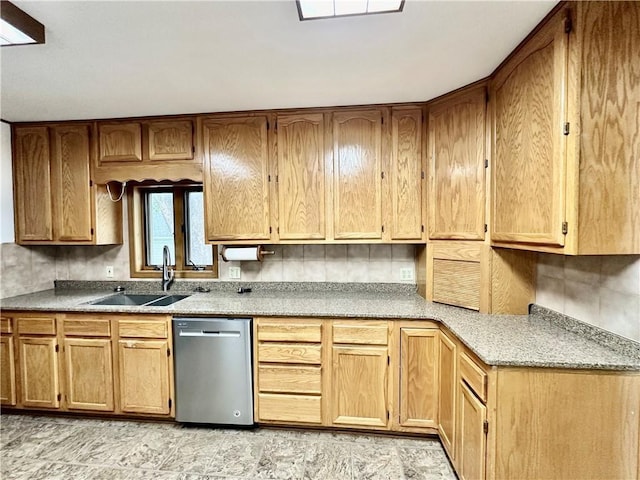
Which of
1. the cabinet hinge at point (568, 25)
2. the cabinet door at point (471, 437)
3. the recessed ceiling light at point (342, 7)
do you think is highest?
the recessed ceiling light at point (342, 7)

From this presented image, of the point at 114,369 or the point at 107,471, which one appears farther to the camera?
the point at 114,369

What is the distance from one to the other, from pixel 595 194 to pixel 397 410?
1.60 metres

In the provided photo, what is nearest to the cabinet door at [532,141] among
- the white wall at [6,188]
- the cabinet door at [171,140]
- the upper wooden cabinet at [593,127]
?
the upper wooden cabinet at [593,127]

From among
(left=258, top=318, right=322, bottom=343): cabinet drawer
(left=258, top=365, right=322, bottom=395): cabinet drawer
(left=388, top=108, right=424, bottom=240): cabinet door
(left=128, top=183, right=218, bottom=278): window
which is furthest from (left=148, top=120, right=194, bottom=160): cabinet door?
(left=258, top=365, right=322, bottom=395): cabinet drawer

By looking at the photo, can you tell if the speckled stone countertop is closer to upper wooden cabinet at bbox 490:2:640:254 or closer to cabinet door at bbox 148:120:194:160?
upper wooden cabinet at bbox 490:2:640:254

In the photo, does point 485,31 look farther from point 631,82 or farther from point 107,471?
point 107,471

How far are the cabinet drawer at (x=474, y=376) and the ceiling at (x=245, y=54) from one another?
1536mm

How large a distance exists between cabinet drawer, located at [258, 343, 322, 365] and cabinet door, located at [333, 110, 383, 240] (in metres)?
0.82

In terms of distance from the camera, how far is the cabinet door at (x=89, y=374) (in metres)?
2.28

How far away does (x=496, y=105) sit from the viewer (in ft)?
6.03

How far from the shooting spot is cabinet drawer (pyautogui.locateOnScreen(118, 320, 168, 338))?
7.27ft

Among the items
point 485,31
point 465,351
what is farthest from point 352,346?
point 485,31

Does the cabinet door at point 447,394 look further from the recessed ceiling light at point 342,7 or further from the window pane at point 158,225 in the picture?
the window pane at point 158,225

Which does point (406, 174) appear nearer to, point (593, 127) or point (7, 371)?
point (593, 127)
